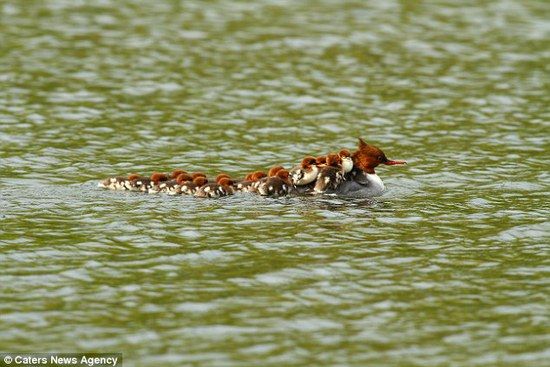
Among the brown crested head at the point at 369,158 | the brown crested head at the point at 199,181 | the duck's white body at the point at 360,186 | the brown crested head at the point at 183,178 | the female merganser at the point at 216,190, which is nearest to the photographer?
the female merganser at the point at 216,190

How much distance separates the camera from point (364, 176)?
1675 cm

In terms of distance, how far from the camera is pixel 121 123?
20797 mm

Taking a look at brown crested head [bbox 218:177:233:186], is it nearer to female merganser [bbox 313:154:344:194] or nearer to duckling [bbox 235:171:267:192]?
duckling [bbox 235:171:267:192]

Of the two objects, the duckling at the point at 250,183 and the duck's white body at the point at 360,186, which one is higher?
the duckling at the point at 250,183

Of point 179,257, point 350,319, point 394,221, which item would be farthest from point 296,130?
point 350,319

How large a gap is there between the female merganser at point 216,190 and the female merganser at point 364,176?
1436 mm

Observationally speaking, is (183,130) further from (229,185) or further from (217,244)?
(217,244)

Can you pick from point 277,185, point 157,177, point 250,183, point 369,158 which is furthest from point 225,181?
point 369,158

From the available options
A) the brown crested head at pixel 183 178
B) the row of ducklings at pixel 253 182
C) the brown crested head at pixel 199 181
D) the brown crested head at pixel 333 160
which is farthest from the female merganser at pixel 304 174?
the brown crested head at pixel 183 178

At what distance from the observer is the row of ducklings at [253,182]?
53.1ft

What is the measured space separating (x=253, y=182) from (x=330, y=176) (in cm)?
101

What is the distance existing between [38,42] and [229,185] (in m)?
11.0

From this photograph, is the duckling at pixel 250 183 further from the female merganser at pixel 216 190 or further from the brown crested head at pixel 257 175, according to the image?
the female merganser at pixel 216 190

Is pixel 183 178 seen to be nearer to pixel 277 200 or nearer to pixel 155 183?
pixel 155 183
